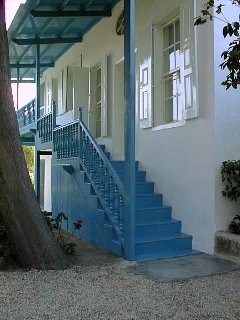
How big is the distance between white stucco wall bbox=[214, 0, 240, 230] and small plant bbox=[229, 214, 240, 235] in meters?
0.06

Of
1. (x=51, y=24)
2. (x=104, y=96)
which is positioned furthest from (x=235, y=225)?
(x=51, y=24)

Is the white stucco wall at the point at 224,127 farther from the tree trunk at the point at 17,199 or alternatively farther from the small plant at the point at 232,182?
the tree trunk at the point at 17,199

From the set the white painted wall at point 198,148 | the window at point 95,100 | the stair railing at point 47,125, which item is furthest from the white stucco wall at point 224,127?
the window at point 95,100

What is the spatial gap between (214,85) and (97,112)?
17.2ft

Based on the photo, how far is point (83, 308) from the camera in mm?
3955

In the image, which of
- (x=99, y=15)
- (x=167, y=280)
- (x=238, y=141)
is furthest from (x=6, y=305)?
(x=99, y=15)

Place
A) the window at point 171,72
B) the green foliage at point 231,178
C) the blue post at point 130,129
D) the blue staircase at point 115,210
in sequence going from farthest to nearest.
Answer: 1. the window at point 171,72
2. the blue staircase at point 115,210
3. the green foliage at point 231,178
4. the blue post at point 130,129

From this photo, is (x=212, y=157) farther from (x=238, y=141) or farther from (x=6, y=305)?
(x=6, y=305)

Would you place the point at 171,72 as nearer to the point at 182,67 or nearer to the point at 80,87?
the point at 182,67

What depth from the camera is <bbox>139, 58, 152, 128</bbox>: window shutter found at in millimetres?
7675

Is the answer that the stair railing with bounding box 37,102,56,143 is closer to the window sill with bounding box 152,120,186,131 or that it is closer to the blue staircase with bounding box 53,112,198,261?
the blue staircase with bounding box 53,112,198,261

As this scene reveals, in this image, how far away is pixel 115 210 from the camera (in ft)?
20.8

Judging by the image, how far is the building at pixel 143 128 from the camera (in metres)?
6.06

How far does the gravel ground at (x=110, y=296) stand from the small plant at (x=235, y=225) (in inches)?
36.5
